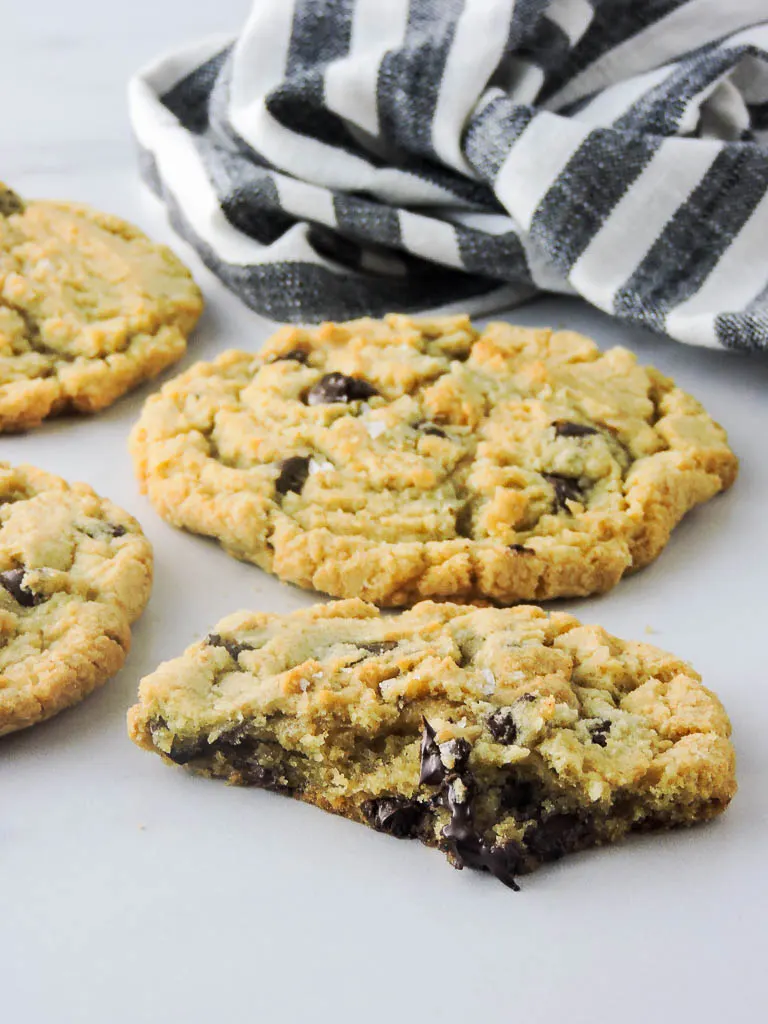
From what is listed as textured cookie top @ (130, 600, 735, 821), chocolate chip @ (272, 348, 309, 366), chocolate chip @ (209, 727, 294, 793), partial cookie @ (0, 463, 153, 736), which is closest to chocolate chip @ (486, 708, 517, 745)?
textured cookie top @ (130, 600, 735, 821)

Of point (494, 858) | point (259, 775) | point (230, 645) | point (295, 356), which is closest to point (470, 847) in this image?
point (494, 858)

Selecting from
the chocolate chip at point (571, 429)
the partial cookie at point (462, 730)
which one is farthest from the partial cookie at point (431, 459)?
the partial cookie at point (462, 730)

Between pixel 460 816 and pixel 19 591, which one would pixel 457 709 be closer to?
pixel 460 816

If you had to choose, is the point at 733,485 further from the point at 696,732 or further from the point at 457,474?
the point at 696,732

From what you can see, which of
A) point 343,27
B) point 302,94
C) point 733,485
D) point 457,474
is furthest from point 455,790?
point 343,27

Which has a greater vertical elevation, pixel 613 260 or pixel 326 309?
pixel 613 260

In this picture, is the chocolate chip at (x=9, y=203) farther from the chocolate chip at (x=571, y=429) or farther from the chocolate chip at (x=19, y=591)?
the chocolate chip at (x=571, y=429)

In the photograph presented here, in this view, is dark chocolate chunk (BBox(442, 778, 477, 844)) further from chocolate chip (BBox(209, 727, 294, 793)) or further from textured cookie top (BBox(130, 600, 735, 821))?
chocolate chip (BBox(209, 727, 294, 793))
